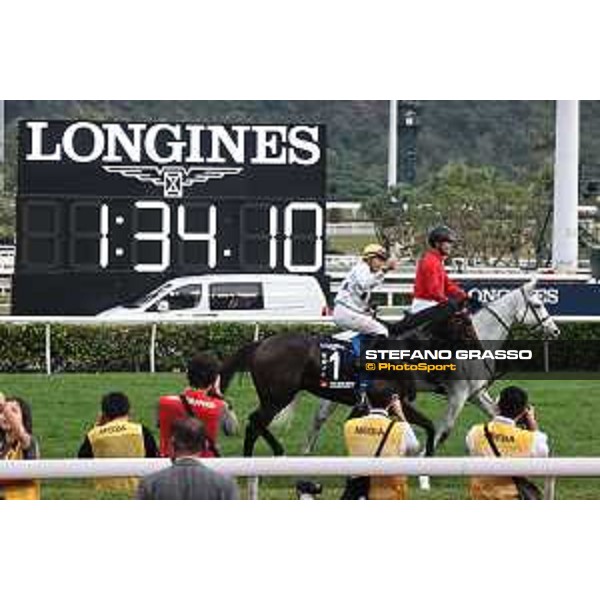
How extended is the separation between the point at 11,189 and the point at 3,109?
44 centimetres

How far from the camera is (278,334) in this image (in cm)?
932

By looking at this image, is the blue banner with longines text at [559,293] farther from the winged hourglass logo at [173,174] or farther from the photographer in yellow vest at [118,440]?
the photographer in yellow vest at [118,440]

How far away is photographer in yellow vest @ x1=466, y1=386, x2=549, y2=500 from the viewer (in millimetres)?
8594

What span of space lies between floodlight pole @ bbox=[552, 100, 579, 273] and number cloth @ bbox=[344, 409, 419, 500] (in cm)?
130

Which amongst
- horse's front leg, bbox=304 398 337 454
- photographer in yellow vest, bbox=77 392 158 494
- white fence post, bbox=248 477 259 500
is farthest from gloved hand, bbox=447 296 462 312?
photographer in yellow vest, bbox=77 392 158 494

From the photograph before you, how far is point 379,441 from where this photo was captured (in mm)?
8734

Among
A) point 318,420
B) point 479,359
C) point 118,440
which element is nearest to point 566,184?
point 479,359

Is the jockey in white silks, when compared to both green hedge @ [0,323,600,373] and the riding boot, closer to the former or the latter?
green hedge @ [0,323,600,373]

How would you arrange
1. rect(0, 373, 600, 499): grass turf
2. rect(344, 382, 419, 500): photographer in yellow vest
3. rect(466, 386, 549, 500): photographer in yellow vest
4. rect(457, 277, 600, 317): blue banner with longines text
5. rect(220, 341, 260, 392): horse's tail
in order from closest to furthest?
rect(466, 386, 549, 500): photographer in yellow vest
rect(344, 382, 419, 500): photographer in yellow vest
rect(0, 373, 600, 499): grass turf
rect(220, 341, 260, 392): horse's tail
rect(457, 277, 600, 317): blue banner with longines text

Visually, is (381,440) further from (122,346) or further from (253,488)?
(122,346)

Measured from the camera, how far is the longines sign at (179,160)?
902 centimetres

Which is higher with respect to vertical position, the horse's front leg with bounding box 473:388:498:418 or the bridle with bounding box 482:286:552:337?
the bridle with bounding box 482:286:552:337

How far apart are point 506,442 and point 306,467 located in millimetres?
1031

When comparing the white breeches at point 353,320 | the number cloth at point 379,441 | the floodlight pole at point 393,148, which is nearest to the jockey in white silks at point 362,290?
the white breeches at point 353,320
